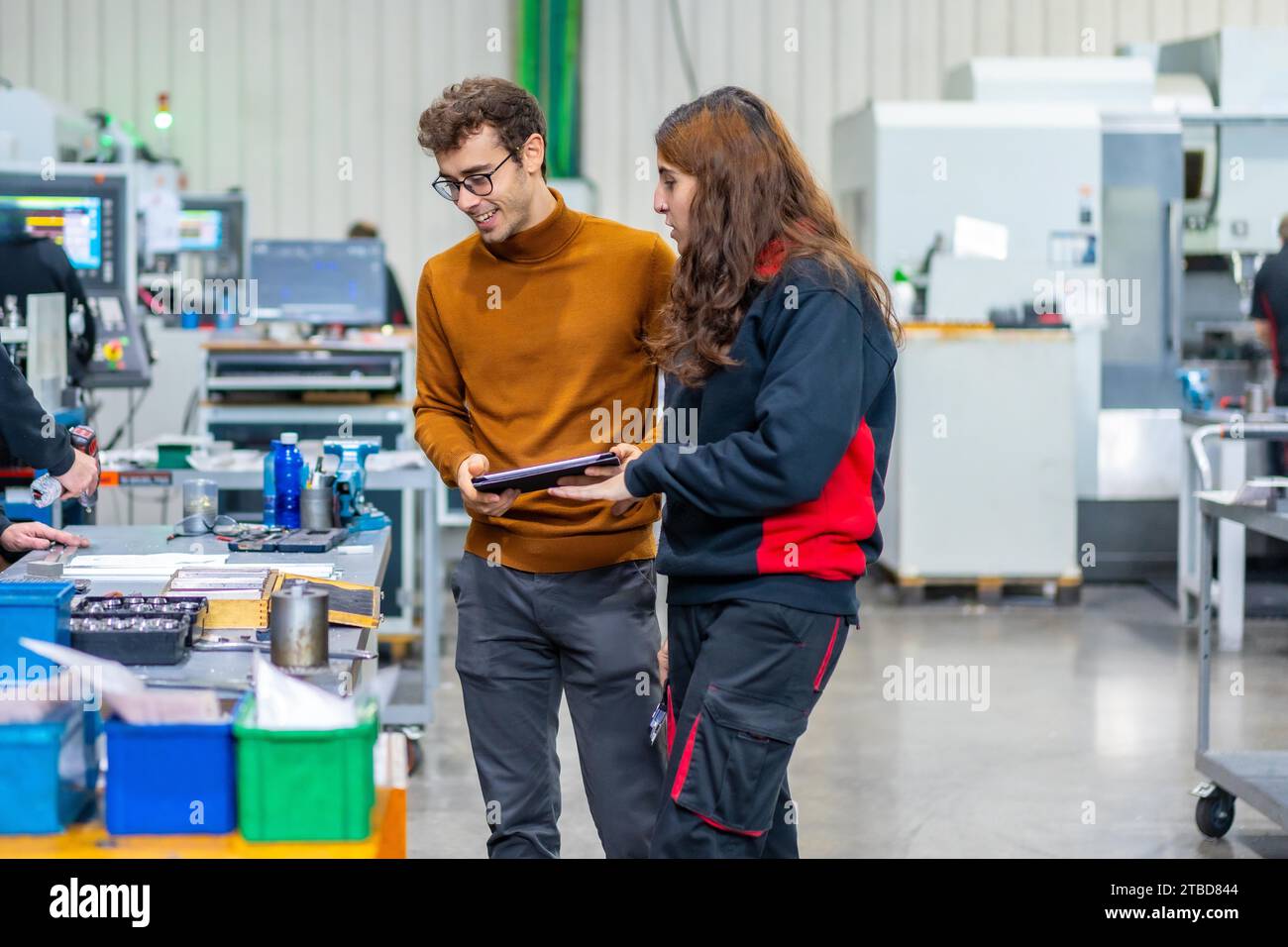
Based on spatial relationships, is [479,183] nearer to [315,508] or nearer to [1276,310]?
[315,508]

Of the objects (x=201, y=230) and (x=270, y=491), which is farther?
(x=201, y=230)

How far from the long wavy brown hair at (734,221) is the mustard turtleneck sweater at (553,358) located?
1.26 feet

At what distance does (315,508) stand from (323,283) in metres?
3.03

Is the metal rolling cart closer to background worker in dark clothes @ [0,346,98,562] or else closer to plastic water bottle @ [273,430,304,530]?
A: plastic water bottle @ [273,430,304,530]

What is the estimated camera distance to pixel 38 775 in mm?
1532

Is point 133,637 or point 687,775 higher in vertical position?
point 133,637

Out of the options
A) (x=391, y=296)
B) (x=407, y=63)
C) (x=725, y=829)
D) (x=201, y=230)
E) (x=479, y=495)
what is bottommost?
(x=725, y=829)

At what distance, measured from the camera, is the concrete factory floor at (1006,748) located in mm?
3572

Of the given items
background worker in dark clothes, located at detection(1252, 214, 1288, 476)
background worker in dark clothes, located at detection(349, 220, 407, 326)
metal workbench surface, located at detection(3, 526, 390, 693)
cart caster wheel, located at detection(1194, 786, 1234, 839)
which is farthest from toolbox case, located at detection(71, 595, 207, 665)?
background worker in dark clothes, located at detection(349, 220, 407, 326)

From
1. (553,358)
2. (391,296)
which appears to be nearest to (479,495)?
(553,358)

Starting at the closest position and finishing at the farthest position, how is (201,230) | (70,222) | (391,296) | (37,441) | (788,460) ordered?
(788,460), (37,441), (70,222), (201,230), (391,296)
